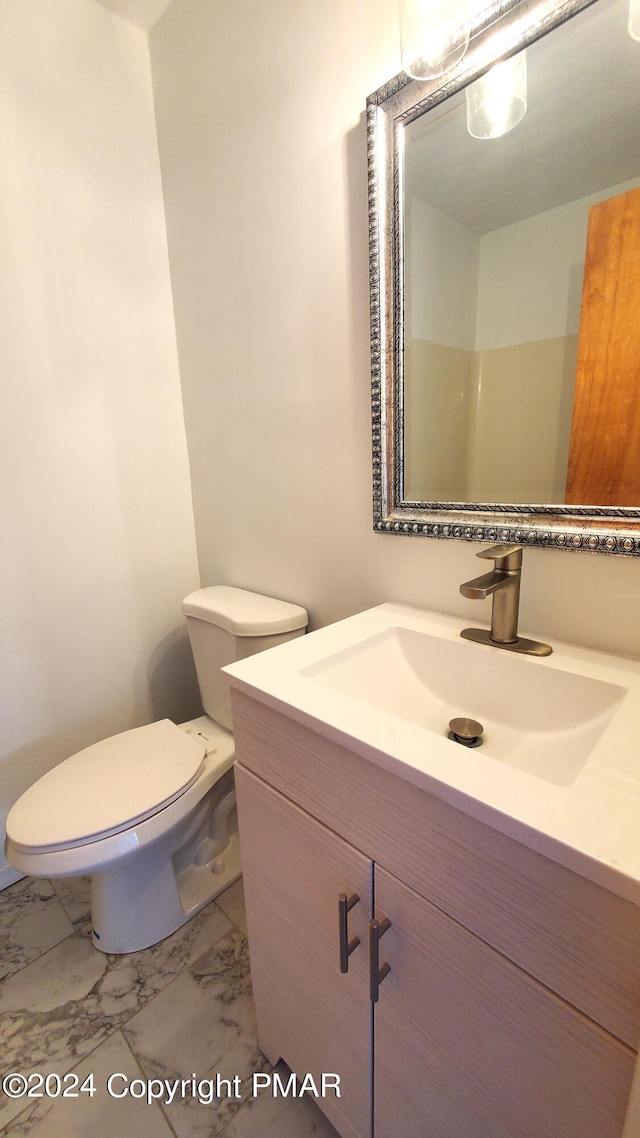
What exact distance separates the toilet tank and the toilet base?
0.41 m

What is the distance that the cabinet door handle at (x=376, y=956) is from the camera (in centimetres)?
52

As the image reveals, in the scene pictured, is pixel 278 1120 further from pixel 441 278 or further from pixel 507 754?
pixel 441 278

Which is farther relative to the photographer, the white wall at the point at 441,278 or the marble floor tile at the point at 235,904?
the marble floor tile at the point at 235,904

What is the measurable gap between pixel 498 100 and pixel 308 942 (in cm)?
135

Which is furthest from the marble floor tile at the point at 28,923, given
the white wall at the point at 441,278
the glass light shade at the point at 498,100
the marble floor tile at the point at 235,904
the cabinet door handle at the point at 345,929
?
the glass light shade at the point at 498,100

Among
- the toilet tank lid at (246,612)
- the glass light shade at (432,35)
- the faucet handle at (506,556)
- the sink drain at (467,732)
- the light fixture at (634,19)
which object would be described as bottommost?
the sink drain at (467,732)

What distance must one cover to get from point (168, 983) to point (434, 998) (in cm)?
85

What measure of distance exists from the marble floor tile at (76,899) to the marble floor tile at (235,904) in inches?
14.1

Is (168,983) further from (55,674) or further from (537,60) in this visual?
(537,60)

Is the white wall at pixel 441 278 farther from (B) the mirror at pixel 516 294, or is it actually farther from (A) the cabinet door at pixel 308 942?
(A) the cabinet door at pixel 308 942

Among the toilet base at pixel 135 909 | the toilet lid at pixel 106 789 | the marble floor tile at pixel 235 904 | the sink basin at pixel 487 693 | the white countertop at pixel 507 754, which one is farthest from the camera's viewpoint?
the marble floor tile at pixel 235 904

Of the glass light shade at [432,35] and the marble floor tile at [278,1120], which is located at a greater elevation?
the glass light shade at [432,35]

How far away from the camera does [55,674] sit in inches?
51.8

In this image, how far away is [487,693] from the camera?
74 cm
